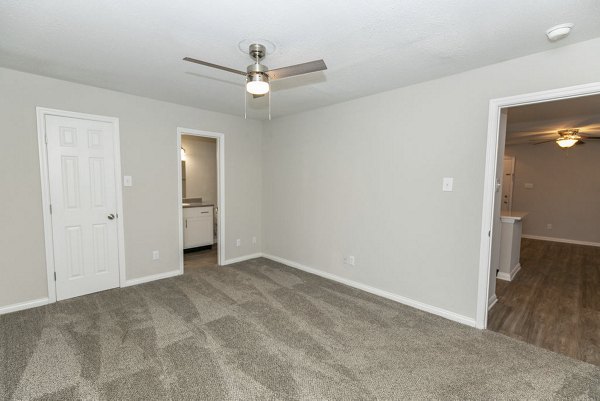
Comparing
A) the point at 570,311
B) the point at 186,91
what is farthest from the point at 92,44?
the point at 570,311

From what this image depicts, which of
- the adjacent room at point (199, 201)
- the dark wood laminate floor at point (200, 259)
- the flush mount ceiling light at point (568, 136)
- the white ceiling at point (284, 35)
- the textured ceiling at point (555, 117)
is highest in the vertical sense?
the white ceiling at point (284, 35)

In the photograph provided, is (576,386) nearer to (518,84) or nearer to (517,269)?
(518,84)

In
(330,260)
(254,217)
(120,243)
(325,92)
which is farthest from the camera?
(254,217)

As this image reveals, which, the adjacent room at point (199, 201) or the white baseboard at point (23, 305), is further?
the adjacent room at point (199, 201)

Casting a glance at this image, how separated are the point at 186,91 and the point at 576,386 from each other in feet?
14.3

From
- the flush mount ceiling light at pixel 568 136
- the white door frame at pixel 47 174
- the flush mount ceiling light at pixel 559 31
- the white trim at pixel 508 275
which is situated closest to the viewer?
the flush mount ceiling light at pixel 559 31

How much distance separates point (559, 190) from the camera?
6684mm

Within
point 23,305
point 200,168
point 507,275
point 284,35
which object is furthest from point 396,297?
point 200,168

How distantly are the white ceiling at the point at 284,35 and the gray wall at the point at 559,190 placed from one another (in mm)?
6009

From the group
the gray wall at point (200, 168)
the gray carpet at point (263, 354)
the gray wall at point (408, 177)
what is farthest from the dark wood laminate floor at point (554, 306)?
the gray wall at point (200, 168)

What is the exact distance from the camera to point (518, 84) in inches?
95.3

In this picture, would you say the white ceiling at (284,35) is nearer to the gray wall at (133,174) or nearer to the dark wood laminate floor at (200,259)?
the gray wall at (133,174)

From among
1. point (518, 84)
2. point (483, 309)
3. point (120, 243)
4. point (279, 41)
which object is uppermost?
point (279, 41)

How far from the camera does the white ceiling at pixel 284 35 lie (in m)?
1.73
